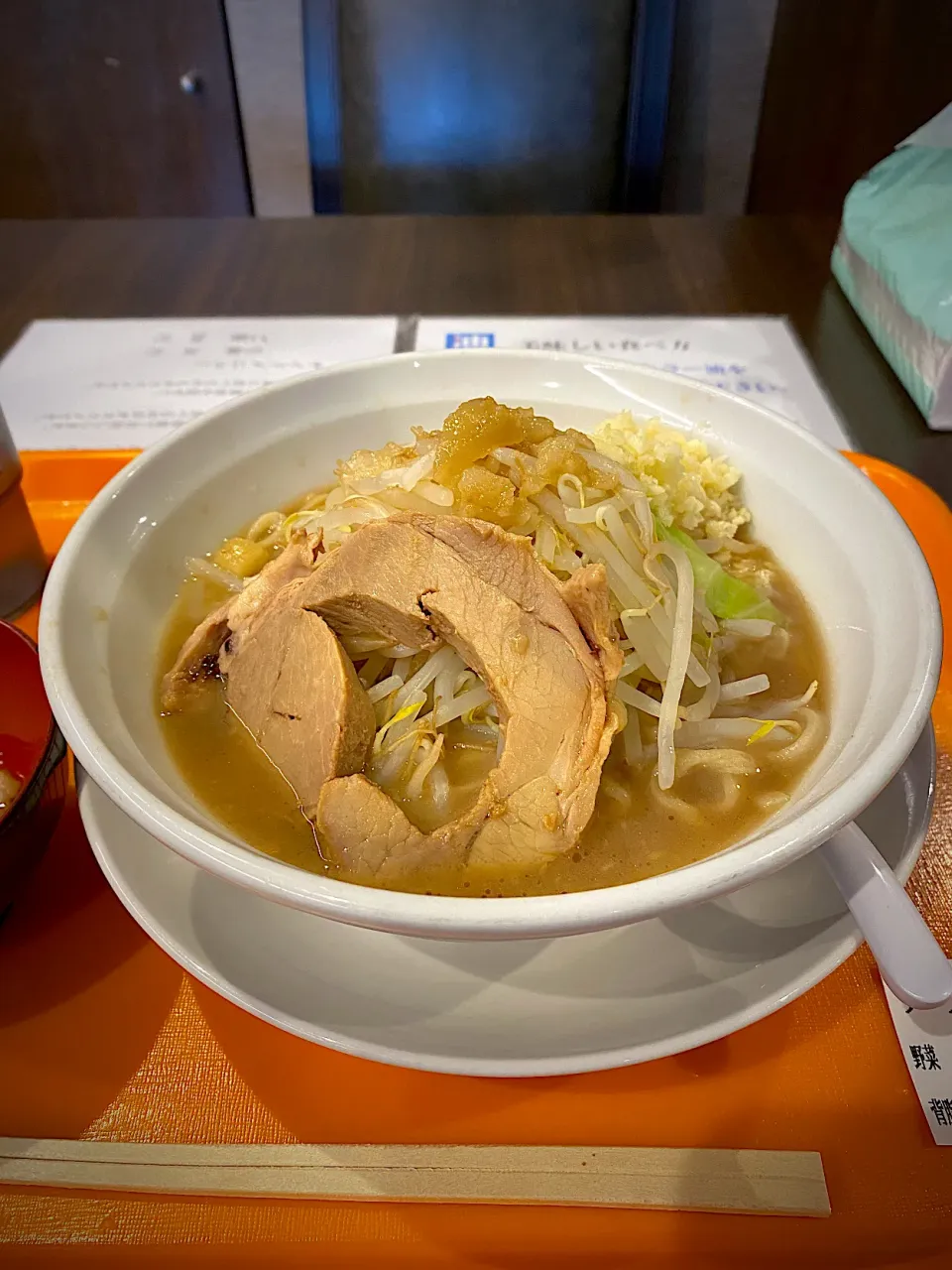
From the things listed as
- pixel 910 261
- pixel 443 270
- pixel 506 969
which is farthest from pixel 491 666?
pixel 443 270

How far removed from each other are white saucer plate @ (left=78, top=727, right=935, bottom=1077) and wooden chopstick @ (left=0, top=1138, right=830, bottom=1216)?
0.12 meters

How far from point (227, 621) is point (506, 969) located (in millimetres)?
732

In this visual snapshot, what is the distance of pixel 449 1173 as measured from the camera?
3.25 ft

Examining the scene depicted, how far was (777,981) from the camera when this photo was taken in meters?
1.05

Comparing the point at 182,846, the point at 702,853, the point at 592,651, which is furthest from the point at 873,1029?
the point at 182,846

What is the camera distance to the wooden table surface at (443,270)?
2992 mm

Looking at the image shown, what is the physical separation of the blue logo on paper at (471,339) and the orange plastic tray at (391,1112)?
6.66 feet

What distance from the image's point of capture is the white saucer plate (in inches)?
39.9

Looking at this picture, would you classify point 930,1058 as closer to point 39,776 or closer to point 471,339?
point 39,776

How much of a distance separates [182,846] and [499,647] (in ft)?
1.76

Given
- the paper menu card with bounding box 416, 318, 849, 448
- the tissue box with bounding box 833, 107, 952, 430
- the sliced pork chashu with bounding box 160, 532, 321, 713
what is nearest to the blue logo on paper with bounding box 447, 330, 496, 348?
the paper menu card with bounding box 416, 318, 849, 448

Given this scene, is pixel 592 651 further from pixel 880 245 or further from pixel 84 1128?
pixel 880 245

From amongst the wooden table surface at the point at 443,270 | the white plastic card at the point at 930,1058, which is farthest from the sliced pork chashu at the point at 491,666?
the wooden table surface at the point at 443,270

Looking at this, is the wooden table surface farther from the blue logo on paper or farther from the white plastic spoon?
the white plastic spoon
